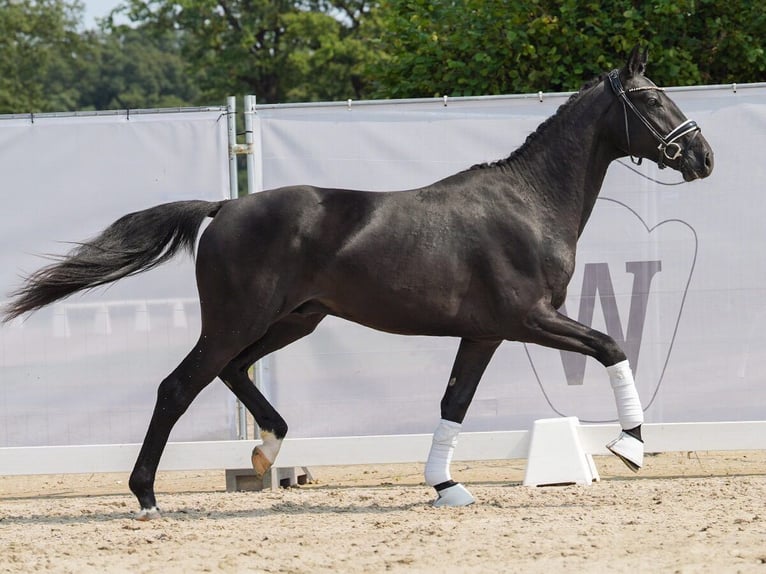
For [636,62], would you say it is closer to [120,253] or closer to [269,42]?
[120,253]

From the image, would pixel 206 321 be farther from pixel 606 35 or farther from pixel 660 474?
pixel 606 35

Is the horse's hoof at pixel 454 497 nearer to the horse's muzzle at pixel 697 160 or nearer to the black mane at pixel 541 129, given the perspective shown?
the black mane at pixel 541 129

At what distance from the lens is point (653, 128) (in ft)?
17.8

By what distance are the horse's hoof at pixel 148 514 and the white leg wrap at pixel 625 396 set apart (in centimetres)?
229

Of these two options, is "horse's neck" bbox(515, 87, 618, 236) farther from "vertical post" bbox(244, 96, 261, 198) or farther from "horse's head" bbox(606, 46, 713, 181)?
"vertical post" bbox(244, 96, 261, 198)

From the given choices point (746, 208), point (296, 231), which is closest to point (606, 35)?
point (746, 208)

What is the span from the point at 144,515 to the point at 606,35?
4.80 meters

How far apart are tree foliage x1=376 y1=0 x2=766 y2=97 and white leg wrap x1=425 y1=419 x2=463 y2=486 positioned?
3.33 meters

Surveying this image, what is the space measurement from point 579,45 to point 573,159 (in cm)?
268

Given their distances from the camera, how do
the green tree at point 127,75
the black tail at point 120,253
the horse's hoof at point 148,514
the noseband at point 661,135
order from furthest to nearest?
1. the green tree at point 127,75
2. the black tail at point 120,253
3. the noseband at point 661,135
4. the horse's hoof at point 148,514

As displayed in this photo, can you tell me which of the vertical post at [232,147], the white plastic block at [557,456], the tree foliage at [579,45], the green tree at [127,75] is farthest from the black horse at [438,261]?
the green tree at [127,75]

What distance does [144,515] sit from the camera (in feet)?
17.4

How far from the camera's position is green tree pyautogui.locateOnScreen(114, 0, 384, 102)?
2928 cm

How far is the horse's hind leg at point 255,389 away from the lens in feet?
18.5
